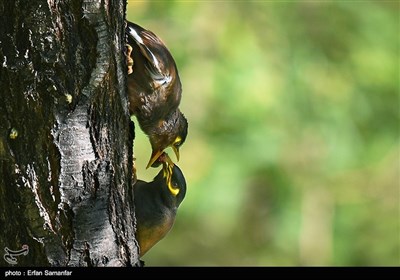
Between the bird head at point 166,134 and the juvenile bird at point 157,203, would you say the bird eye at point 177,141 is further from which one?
the juvenile bird at point 157,203

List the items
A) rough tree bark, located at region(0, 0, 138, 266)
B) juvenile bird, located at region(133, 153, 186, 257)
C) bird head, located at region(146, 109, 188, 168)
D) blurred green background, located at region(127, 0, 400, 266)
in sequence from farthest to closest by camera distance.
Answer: blurred green background, located at region(127, 0, 400, 266) < bird head, located at region(146, 109, 188, 168) < juvenile bird, located at region(133, 153, 186, 257) < rough tree bark, located at region(0, 0, 138, 266)

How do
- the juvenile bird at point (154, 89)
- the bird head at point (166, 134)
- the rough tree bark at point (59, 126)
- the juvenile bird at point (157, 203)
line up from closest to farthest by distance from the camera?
the rough tree bark at point (59, 126), the juvenile bird at point (157, 203), the juvenile bird at point (154, 89), the bird head at point (166, 134)

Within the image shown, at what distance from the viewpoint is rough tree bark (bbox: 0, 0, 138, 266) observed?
246 centimetres

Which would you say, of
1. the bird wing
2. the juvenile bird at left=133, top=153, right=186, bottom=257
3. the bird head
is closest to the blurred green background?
the bird head

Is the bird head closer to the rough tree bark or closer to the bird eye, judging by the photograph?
the bird eye

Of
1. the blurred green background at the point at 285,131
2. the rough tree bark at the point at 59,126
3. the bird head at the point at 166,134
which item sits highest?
the rough tree bark at the point at 59,126

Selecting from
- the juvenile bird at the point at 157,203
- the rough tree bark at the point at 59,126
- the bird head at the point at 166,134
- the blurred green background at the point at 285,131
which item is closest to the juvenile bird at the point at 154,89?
the bird head at the point at 166,134

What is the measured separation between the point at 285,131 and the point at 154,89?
10.9 ft

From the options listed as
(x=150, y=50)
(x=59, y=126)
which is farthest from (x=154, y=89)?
(x=59, y=126)

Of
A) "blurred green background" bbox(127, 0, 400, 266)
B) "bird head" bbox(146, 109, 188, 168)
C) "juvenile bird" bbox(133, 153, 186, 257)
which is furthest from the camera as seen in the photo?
"blurred green background" bbox(127, 0, 400, 266)

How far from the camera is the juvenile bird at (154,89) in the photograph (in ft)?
10.8

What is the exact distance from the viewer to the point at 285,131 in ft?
22.0

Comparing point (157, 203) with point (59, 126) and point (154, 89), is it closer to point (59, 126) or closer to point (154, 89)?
point (154, 89)

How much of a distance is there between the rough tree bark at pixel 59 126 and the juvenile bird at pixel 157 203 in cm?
32
